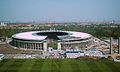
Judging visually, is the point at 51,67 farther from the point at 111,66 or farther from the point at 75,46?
the point at 75,46

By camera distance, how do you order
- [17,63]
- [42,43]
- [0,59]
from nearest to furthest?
[17,63], [0,59], [42,43]

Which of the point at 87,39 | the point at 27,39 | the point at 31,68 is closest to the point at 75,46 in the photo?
the point at 87,39

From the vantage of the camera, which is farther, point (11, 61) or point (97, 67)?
point (11, 61)

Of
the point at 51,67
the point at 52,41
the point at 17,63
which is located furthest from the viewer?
the point at 52,41

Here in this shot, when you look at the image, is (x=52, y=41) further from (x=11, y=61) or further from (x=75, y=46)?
(x=11, y=61)

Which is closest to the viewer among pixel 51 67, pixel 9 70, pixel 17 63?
pixel 9 70

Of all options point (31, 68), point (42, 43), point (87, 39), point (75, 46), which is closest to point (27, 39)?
point (42, 43)

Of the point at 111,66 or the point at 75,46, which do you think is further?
the point at 75,46

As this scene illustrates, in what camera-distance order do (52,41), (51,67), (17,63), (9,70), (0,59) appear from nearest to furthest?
(9,70), (51,67), (17,63), (0,59), (52,41)
